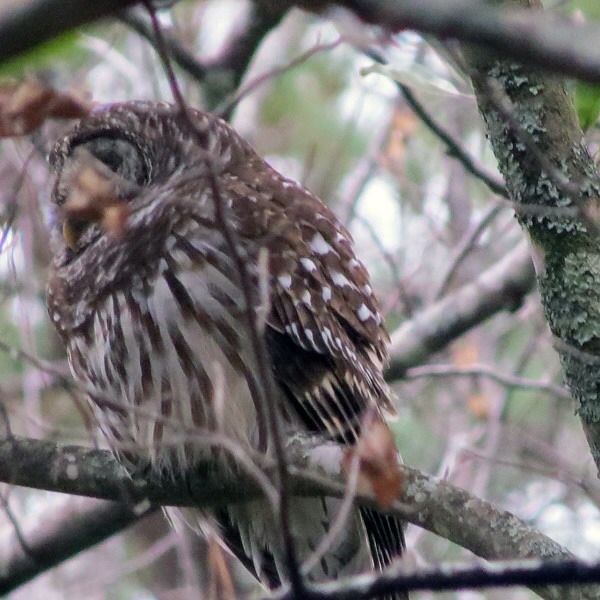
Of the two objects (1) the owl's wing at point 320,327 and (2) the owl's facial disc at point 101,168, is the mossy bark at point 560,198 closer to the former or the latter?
(1) the owl's wing at point 320,327

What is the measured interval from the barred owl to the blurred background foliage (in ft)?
5.17

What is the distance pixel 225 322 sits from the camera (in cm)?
309

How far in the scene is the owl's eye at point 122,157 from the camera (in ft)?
12.0

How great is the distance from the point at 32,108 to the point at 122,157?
6.99 ft

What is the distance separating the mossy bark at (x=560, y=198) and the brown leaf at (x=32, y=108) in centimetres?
111

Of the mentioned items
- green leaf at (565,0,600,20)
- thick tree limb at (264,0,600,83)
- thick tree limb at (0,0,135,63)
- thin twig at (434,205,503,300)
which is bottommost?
thin twig at (434,205,503,300)

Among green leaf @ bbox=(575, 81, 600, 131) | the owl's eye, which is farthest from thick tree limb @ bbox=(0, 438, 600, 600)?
the owl's eye

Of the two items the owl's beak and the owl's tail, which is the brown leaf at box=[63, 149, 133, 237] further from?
the owl's beak

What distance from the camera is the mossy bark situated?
243 cm

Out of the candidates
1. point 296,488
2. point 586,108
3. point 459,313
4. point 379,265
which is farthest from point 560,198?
point 379,265

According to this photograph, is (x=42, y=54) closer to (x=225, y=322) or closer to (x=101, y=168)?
(x=225, y=322)

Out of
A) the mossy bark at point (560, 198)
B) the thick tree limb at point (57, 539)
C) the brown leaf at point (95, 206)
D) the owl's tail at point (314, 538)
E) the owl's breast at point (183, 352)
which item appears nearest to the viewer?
the brown leaf at point (95, 206)

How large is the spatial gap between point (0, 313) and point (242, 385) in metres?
2.96

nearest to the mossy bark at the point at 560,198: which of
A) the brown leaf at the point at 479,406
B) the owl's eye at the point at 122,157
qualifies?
the owl's eye at the point at 122,157
